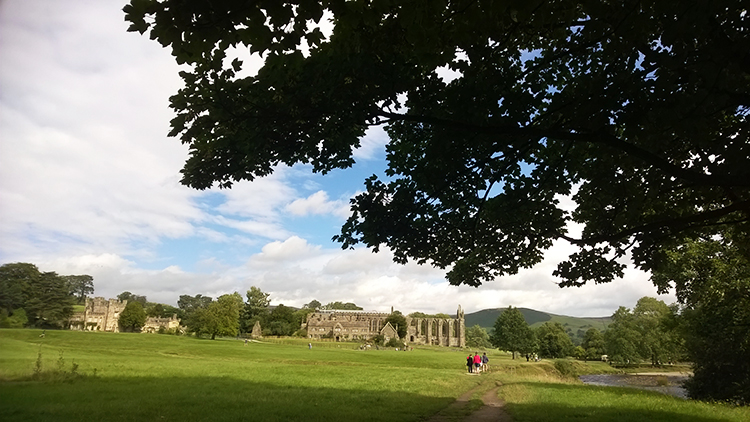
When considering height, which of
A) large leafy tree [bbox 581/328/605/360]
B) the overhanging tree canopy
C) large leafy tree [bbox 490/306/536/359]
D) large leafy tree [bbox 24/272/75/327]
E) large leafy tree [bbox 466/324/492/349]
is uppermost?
the overhanging tree canopy

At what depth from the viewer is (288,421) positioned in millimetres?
12188

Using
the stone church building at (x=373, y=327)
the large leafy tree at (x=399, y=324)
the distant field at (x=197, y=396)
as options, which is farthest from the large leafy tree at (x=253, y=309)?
the distant field at (x=197, y=396)

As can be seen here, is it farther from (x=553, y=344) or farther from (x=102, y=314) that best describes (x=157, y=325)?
(x=553, y=344)

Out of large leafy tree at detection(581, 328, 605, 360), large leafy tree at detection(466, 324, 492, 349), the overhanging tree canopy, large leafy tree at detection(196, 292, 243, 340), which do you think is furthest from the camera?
large leafy tree at detection(466, 324, 492, 349)

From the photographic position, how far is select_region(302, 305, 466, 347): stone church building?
421 feet

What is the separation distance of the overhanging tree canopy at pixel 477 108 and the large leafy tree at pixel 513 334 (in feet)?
237

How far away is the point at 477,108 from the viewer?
8133mm

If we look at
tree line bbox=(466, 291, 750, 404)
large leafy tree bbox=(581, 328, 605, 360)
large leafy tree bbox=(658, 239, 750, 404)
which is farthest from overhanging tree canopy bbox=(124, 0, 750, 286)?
large leafy tree bbox=(581, 328, 605, 360)

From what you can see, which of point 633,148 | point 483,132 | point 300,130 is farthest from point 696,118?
point 300,130

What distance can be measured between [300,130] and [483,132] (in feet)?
12.0

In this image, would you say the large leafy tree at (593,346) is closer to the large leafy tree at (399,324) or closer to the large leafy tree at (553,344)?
the large leafy tree at (553,344)

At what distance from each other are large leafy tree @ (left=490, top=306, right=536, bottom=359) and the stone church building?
45.2 meters

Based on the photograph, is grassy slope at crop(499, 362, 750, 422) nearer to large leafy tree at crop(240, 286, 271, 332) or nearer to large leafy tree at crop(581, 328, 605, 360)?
large leafy tree at crop(581, 328, 605, 360)

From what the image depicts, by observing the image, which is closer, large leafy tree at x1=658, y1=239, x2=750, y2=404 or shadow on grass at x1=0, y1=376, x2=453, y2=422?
shadow on grass at x1=0, y1=376, x2=453, y2=422
